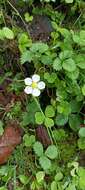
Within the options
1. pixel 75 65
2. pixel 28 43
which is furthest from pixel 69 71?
pixel 28 43

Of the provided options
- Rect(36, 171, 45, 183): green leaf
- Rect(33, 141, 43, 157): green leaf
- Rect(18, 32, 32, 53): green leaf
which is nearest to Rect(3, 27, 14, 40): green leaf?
Rect(18, 32, 32, 53): green leaf

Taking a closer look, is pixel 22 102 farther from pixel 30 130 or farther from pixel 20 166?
pixel 20 166

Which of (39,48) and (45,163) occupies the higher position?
(39,48)

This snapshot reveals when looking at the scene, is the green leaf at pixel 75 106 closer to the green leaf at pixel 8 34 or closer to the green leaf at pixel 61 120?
the green leaf at pixel 61 120

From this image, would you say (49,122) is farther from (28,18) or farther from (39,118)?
(28,18)

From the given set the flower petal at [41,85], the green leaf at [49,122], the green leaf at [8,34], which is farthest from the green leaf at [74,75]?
the green leaf at [8,34]

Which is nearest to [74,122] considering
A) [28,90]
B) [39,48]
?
[28,90]
